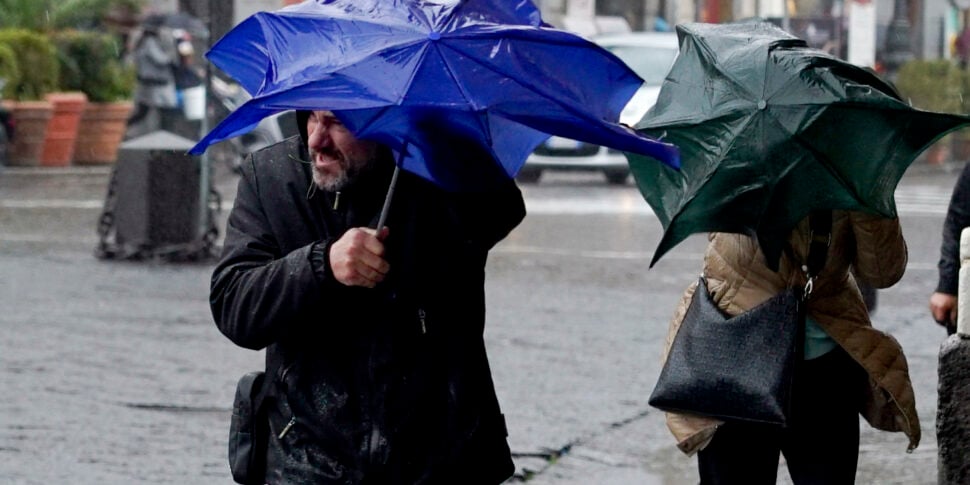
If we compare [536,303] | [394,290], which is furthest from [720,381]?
[536,303]

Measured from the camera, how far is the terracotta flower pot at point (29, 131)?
22266mm

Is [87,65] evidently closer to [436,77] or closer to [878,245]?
[878,245]

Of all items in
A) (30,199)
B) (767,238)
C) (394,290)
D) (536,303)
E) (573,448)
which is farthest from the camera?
(30,199)

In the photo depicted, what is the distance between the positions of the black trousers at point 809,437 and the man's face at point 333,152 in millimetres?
1574

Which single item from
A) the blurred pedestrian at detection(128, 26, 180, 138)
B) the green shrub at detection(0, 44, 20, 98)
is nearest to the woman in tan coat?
the green shrub at detection(0, 44, 20, 98)

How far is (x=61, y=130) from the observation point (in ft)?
75.5

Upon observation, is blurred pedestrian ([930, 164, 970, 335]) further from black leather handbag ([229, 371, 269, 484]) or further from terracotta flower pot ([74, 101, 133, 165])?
terracotta flower pot ([74, 101, 133, 165])

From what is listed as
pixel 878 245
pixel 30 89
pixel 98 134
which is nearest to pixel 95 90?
pixel 98 134

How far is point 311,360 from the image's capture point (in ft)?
11.9

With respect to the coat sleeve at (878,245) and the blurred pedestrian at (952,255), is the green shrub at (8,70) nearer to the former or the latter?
the blurred pedestrian at (952,255)

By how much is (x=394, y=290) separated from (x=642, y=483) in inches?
133

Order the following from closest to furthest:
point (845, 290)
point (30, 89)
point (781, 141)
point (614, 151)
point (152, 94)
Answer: point (781, 141) → point (845, 290) → point (614, 151) → point (30, 89) → point (152, 94)

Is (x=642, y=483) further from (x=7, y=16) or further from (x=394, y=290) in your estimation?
(x=7, y=16)

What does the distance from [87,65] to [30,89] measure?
1759 mm
